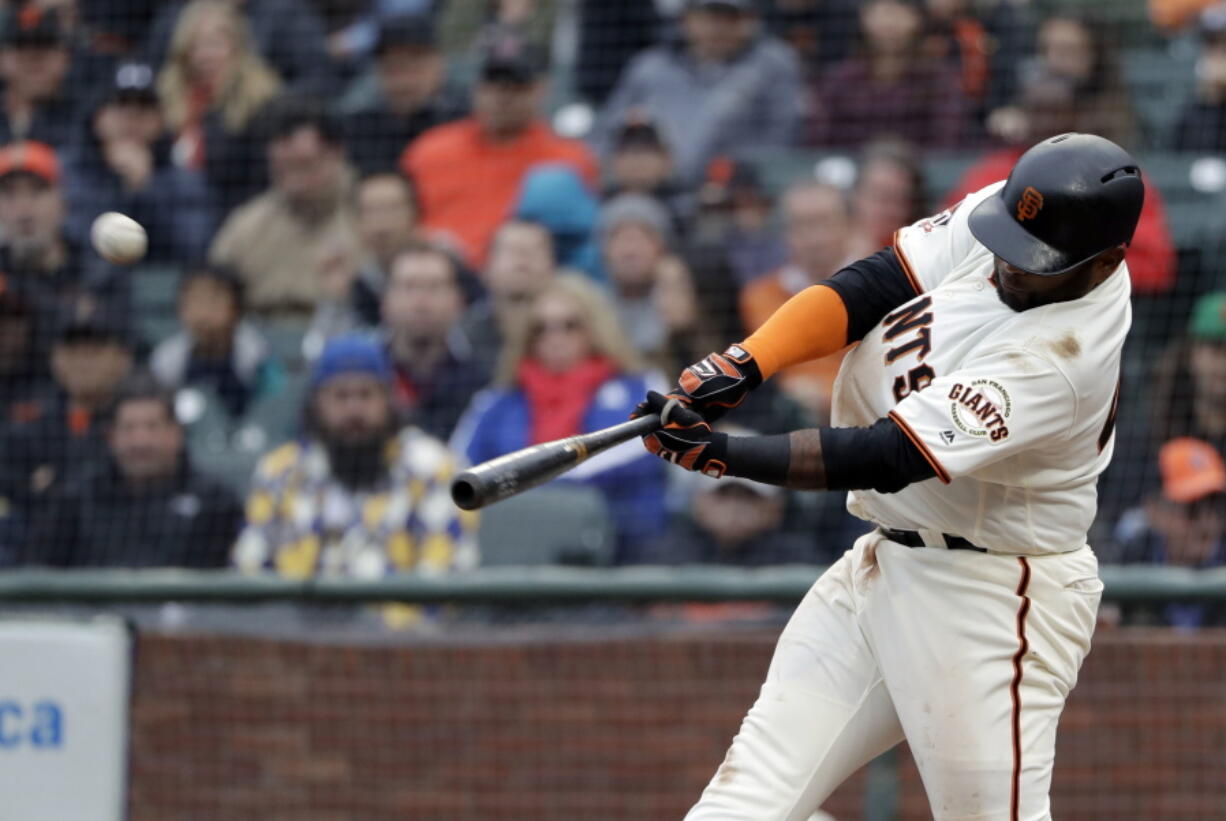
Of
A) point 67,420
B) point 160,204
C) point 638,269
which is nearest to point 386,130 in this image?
point 160,204

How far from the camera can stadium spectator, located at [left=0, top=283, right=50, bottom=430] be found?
658 cm

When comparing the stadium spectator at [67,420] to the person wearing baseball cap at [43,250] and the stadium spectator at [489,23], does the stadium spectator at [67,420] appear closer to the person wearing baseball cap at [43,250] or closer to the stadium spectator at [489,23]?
the person wearing baseball cap at [43,250]

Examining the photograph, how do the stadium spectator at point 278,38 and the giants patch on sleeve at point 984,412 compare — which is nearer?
the giants patch on sleeve at point 984,412

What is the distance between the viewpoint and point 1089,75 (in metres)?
6.27

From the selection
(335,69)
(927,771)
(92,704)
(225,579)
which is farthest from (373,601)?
(335,69)

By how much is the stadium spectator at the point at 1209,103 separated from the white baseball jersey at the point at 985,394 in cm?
323

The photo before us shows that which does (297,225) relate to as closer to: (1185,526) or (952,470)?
(1185,526)

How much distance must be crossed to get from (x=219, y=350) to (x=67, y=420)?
2.01ft

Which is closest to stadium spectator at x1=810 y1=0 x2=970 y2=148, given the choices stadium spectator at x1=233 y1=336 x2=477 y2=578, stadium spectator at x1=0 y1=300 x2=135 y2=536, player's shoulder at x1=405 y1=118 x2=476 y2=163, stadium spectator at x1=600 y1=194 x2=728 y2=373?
stadium spectator at x1=600 y1=194 x2=728 y2=373

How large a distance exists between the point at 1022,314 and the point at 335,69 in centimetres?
520

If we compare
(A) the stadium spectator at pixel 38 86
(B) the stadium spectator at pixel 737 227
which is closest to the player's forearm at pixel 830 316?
(B) the stadium spectator at pixel 737 227

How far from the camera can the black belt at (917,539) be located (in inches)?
130

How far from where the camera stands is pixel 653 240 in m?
6.27

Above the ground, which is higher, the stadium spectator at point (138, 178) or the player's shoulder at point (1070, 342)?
the stadium spectator at point (138, 178)
